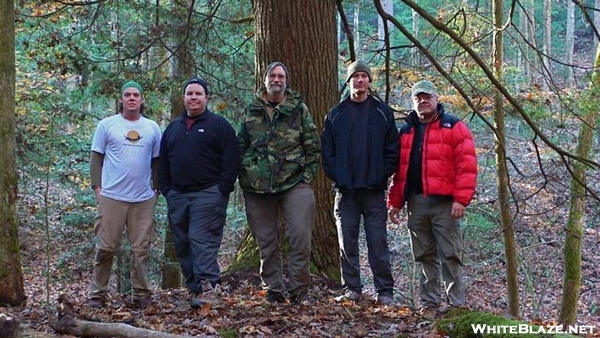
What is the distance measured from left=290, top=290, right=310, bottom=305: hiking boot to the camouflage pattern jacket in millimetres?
946

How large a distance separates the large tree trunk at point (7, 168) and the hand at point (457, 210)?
3673mm

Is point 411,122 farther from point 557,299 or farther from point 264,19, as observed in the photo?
point 557,299

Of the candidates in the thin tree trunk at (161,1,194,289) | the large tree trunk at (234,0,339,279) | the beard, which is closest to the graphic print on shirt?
the beard

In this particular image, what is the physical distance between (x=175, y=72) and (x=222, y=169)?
8448mm

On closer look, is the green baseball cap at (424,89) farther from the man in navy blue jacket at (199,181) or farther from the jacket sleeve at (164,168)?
the jacket sleeve at (164,168)

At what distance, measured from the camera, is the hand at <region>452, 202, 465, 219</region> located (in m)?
5.70

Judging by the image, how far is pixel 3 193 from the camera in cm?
534

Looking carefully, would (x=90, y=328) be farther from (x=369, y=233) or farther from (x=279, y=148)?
(x=369, y=233)

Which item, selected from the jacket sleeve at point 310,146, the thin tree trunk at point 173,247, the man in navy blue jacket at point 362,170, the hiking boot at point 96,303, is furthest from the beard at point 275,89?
the thin tree trunk at point 173,247

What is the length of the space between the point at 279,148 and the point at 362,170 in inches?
30.4

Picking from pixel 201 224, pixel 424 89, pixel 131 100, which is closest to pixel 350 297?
pixel 201 224

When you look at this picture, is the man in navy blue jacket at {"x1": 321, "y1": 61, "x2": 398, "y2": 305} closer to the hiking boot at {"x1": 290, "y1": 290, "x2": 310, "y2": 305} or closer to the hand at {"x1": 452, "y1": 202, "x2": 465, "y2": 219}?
the hiking boot at {"x1": 290, "y1": 290, "x2": 310, "y2": 305}

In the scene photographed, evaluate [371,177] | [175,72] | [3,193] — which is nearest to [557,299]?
[175,72]

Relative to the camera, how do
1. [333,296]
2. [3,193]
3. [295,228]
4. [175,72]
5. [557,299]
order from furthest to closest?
[557,299] < [175,72] < [333,296] < [295,228] < [3,193]
